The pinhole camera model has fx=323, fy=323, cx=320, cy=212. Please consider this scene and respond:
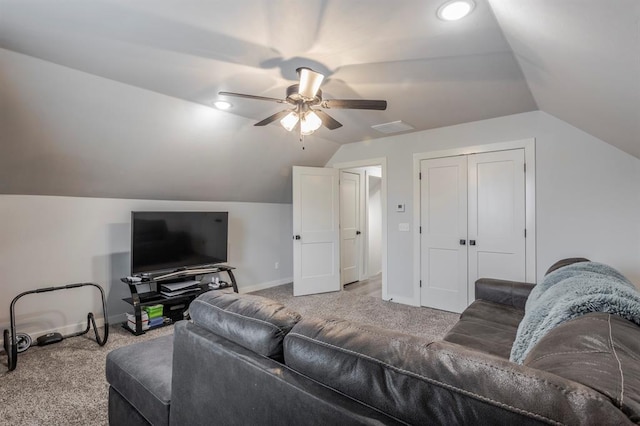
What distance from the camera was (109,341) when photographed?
3166 millimetres

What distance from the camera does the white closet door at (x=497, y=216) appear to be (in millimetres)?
3588

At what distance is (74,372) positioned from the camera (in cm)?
257

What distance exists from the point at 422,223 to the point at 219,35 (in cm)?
326

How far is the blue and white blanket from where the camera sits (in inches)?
48.4

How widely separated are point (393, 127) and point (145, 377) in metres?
3.55

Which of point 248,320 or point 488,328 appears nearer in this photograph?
point 248,320

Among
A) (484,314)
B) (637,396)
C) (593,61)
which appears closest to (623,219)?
(484,314)

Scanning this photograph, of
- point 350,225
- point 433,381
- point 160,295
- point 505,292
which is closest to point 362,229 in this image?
point 350,225

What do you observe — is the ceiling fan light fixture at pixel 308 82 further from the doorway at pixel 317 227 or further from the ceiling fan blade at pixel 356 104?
the doorway at pixel 317 227

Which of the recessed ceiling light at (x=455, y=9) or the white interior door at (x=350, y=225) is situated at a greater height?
the recessed ceiling light at (x=455, y=9)

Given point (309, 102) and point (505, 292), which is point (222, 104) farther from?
point (505, 292)

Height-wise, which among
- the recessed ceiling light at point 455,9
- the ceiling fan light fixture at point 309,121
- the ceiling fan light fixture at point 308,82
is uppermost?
the recessed ceiling light at point 455,9

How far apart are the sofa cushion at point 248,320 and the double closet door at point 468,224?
326 cm

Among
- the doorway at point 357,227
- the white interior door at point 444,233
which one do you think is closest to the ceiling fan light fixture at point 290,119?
the white interior door at point 444,233
